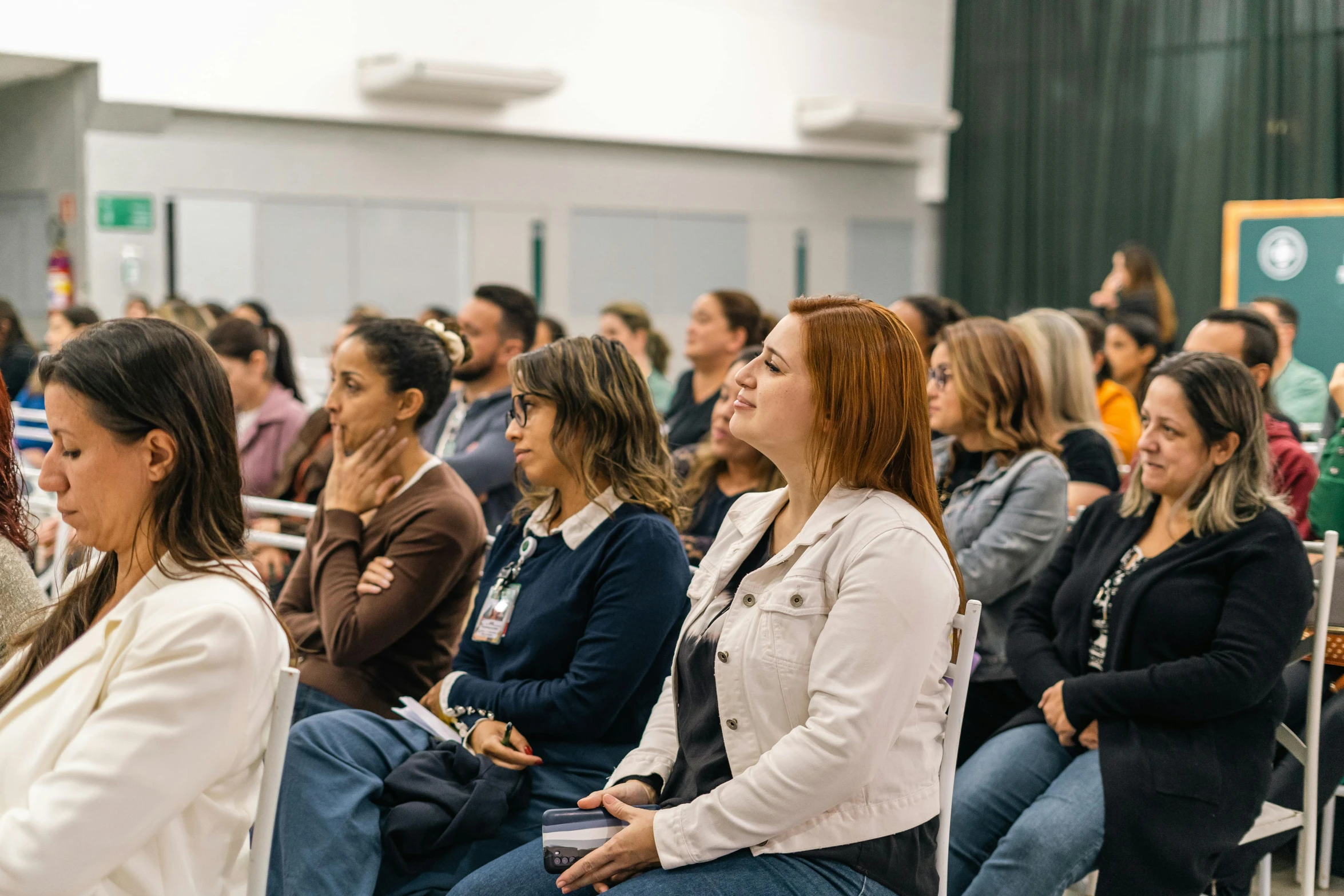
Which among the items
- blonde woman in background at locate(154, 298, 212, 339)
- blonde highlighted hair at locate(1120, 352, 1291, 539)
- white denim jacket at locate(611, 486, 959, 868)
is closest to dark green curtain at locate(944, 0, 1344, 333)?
blonde woman in background at locate(154, 298, 212, 339)

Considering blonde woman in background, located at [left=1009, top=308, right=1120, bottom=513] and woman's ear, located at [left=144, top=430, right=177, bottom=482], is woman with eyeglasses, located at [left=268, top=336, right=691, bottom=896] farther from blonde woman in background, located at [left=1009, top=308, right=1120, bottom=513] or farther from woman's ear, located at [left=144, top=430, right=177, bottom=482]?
blonde woman in background, located at [left=1009, top=308, right=1120, bottom=513]

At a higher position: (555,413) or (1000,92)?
(1000,92)

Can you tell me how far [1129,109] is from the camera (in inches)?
415

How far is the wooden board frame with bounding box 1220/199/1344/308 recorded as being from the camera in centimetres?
646

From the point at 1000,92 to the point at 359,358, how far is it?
9762 millimetres

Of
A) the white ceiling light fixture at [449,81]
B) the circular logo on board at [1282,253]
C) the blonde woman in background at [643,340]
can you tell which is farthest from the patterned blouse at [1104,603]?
the white ceiling light fixture at [449,81]

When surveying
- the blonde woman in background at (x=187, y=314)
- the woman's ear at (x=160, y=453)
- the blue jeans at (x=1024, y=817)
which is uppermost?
the woman's ear at (x=160, y=453)

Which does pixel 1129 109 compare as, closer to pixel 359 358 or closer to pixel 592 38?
pixel 592 38

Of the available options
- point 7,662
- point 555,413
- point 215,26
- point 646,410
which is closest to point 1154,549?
point 646,410

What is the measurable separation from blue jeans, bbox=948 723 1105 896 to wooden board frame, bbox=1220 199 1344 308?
4.83m

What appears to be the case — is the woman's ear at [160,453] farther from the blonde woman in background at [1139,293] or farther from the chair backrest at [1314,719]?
the blonde woman in background at [1139,293]

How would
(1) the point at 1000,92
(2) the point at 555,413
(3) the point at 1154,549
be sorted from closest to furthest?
(2) the point at 555,413, (3) the point at 1154,549, (1) the point at 1000,92

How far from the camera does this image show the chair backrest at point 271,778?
1452 mm

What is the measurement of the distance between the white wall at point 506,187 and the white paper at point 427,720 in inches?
288
